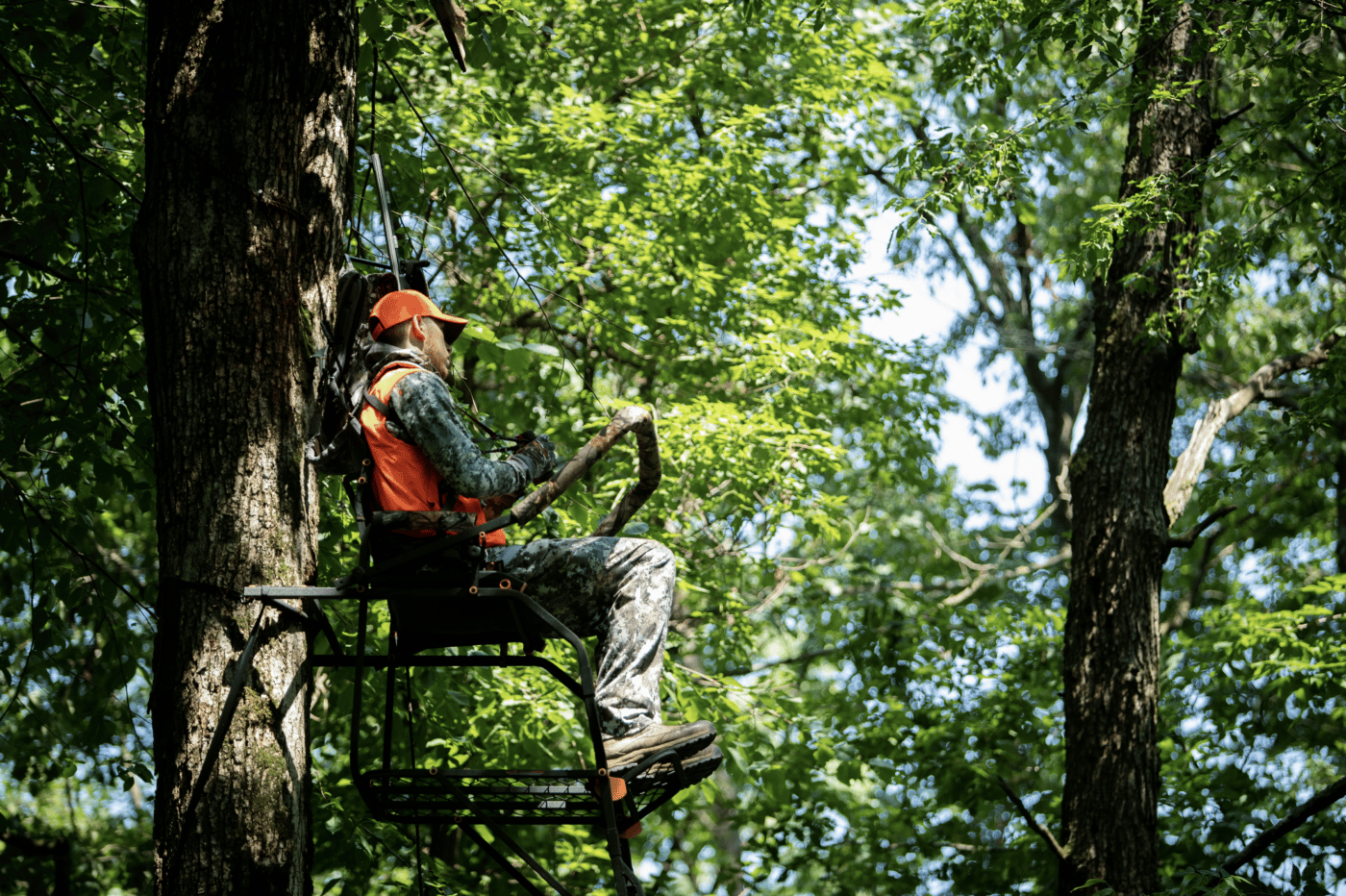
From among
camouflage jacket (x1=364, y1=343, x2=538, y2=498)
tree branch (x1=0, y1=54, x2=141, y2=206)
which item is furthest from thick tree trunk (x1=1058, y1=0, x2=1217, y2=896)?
tree branch (x1=0, y1=54, x2=141, y2=206)

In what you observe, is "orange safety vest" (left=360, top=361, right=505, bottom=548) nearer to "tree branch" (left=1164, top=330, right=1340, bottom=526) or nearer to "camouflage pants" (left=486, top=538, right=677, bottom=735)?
"camouflage pants" (left=486, top=538, right=677, bottom=735)

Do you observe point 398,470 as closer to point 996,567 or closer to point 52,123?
point 52,123

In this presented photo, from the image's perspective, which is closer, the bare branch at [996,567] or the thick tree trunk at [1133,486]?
the thick tree trunk at [1133,486]

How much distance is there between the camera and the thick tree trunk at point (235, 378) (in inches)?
122

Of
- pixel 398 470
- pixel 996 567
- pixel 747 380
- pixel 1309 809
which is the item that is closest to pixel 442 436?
pixel 398 470

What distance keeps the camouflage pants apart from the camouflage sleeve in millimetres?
321

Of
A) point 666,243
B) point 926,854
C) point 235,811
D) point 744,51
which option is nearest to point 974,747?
point 926,854

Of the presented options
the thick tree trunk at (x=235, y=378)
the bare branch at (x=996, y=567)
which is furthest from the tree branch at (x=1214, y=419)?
the bare branch at (x=996, y=567)

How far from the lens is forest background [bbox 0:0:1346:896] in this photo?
203 inches

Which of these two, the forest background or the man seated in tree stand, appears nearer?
the man seated in tree stand

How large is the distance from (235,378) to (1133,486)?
487cm

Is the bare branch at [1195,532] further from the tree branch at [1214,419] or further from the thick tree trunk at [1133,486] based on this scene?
the tree branch at [1214,419]

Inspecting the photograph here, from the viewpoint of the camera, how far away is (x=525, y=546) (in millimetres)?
3361

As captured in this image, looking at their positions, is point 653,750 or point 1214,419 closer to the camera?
point 653,750
